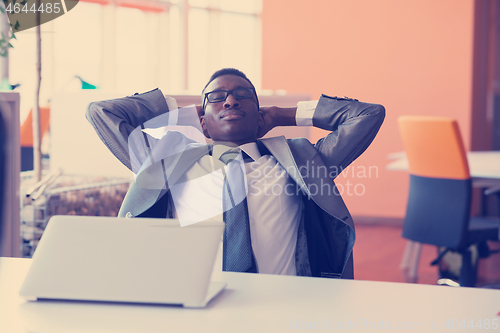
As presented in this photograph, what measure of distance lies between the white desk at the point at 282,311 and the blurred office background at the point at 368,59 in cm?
368

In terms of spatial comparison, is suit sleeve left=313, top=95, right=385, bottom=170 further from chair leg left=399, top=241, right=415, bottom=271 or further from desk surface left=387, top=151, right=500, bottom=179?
chair leg left=399, top=241, right=415, bottom=271

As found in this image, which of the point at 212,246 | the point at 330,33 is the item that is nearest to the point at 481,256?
the point at 212,246

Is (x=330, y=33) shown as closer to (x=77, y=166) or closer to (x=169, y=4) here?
(x=169, y=4)

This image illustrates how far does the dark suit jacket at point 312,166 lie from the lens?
4.62 feet

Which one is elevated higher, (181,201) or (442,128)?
(442,128)

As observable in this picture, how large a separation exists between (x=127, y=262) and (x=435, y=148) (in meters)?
2.23

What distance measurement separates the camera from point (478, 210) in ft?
17.1

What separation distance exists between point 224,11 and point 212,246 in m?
5.74

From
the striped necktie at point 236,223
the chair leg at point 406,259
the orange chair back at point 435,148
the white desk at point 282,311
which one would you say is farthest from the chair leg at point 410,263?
the white desk at point 282,311

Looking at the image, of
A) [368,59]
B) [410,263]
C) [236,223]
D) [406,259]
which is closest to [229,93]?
[236,223]

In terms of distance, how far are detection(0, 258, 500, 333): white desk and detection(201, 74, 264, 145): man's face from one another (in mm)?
691

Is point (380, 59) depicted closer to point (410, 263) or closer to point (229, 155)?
point (410, 263)

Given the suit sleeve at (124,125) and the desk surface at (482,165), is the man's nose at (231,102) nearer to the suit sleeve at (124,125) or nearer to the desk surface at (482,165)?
the suit sleeve at (124,125)

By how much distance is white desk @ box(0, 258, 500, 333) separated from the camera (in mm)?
745
